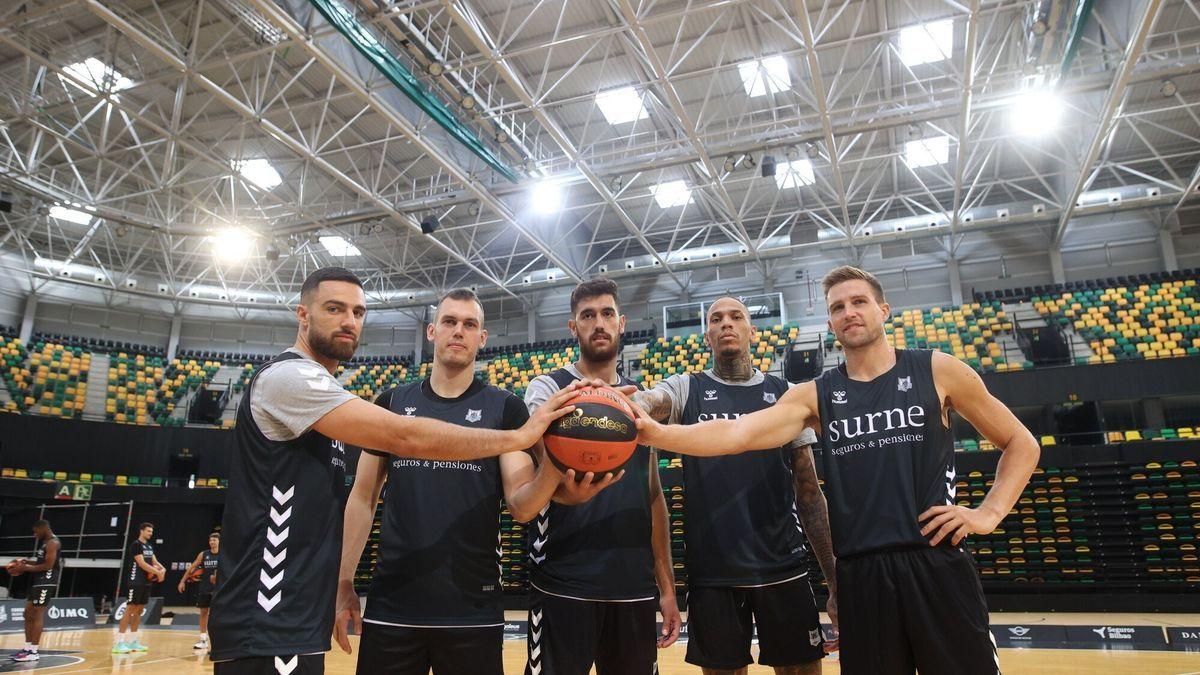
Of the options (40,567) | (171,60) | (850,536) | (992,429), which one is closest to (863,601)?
(850,536)

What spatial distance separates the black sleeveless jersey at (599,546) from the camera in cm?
284

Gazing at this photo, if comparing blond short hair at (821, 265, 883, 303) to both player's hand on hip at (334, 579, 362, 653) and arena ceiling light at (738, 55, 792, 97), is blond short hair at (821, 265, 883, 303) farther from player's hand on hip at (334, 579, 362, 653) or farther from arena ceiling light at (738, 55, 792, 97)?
arena ceiling light at (738, 55, 792, 97)

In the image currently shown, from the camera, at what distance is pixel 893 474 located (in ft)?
8.46

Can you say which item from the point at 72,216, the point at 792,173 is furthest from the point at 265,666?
the point at 72,216

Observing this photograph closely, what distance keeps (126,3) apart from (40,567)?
1021 centimetres

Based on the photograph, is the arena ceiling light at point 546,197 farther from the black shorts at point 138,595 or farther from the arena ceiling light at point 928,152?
the black shorts at point 138,595

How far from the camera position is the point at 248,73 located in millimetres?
15008

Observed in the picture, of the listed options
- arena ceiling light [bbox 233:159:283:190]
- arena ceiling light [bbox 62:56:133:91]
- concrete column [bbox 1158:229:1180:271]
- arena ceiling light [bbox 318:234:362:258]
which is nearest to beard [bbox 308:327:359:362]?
arena ceiling light [bbox 62:56:133:91]

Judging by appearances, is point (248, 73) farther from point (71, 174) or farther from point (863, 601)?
point (863, 601)

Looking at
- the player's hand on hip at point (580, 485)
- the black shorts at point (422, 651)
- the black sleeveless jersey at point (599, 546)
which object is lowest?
the black shorts at point (422, 651)

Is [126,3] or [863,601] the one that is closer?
[863,601]

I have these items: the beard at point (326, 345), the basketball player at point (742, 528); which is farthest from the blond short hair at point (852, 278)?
the beard at point (326, 345)

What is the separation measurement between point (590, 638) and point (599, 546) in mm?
349

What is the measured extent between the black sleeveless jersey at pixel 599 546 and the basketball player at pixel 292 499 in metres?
0.62
